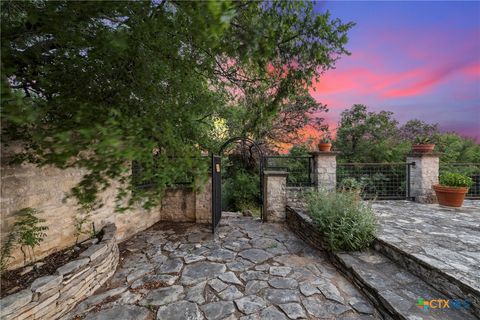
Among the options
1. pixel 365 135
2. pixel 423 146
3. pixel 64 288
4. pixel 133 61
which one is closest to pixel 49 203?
pixel 64 288

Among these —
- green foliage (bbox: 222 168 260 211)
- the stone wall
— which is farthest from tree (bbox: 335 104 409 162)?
the stone wall

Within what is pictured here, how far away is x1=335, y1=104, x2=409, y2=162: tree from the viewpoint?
775 centimetres

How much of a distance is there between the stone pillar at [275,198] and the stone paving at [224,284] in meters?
1.06

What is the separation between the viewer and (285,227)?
4.72m

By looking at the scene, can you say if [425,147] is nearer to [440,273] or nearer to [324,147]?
[324,147]

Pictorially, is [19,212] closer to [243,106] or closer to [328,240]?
[328,240]

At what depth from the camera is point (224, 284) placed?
8.33 feet

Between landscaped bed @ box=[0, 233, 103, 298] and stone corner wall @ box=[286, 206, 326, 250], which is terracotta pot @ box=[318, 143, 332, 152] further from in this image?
landscaped bed @ box=[0, 233, 103, 298]

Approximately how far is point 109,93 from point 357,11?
11.9 feet

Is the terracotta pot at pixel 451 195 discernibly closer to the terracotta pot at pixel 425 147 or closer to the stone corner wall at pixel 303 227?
the terracotta pot at pixel 425 147

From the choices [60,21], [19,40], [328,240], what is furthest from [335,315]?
[19,40]

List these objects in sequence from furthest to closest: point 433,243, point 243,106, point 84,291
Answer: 1. point 243,106
2. point 433,243
3. point 84,291

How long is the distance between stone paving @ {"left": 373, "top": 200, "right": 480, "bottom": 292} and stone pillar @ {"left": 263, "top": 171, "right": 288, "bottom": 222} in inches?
80.9

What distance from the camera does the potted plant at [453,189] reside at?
191 inches
